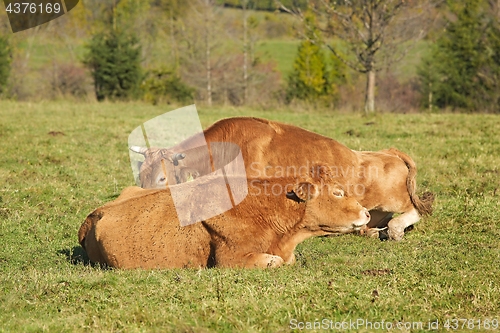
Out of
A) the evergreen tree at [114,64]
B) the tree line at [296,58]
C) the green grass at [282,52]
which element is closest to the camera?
the tree line at [296,58]

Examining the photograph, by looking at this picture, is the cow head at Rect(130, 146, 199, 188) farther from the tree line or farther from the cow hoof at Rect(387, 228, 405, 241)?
the tree line

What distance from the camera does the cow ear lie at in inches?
298

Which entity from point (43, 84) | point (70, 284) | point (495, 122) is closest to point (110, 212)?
point (70, 284)

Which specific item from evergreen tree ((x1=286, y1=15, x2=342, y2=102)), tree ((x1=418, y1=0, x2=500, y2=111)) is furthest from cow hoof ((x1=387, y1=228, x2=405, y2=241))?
evergreen tree ((x1=286, y1=15, x2=342, y2=102))

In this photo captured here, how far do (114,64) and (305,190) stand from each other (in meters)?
32.5

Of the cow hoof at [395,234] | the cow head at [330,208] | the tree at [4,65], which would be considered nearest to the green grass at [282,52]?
the tree at [4,65]

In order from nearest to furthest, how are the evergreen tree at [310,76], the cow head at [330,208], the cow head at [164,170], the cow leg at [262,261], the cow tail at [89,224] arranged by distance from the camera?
the cow leg at [262,261]
the cow head at [330,208]
the cow tail at [89,224]
the cow head at [164,170]
the evergreen tree at [310,76]

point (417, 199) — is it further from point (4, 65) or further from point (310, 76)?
point (310, 76)

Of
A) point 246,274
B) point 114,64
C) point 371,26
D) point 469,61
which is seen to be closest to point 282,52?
point 469,61

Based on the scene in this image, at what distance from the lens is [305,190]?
759 cm

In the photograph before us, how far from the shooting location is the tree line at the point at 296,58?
33125 mm

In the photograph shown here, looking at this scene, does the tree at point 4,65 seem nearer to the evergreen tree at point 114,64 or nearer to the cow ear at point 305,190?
the evergreen tree at point 114,64

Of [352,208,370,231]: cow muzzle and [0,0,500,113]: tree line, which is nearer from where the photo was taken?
[352,208,370,231]: cow muzzle

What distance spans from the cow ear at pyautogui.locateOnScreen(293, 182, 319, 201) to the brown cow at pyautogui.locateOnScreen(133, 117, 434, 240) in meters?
1.62
